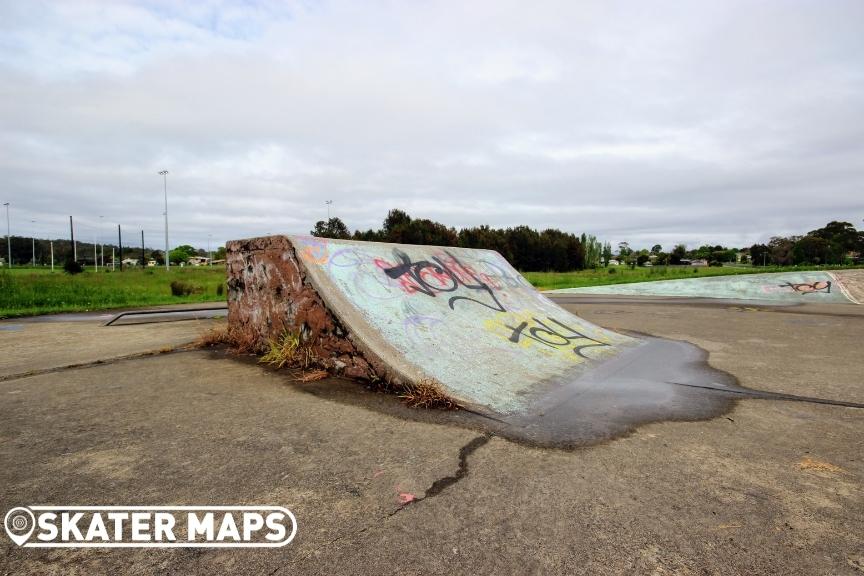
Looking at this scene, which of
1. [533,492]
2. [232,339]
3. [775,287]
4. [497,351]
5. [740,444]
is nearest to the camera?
[533,492]

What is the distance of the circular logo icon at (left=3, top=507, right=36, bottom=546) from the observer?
1.93m

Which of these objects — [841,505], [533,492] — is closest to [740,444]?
[841,505]

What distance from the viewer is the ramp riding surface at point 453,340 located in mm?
3807

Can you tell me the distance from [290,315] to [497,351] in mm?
2479

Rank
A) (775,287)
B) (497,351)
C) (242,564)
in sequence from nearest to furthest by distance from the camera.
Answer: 1. (242,564)
2. (497,351)
3. (775,287)

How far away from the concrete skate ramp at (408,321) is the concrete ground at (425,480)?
56 centimetres

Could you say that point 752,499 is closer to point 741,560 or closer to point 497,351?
point 741,560

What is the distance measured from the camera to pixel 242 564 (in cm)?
178

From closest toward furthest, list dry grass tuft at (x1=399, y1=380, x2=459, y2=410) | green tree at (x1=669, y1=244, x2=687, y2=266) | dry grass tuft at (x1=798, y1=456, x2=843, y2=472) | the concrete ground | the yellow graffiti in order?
the concrete ground < dry grass tuft at (x1=798, y1=456, x2=843, y2=472) < dry grass tuft at (x1=399, y1=380, x2=459, y2=410) < the yellow graffiti < green tree at (x1=669, y1=244, x2=687, y2=266)

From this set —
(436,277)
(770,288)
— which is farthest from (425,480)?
(770,288)

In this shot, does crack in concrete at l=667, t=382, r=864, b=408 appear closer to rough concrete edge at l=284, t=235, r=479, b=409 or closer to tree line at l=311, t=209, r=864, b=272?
rough concrete edge at l=284, t=235, r=479, b=409

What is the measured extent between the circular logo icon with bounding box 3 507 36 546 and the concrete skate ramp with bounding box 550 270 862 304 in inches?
817

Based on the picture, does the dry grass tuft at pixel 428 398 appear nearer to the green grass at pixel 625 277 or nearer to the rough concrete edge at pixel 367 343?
the rough concrete edge at pixel 367 343

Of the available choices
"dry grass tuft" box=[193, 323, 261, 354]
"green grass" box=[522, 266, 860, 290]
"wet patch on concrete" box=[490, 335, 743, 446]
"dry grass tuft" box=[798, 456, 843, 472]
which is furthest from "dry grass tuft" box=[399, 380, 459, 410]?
"green grass" box=[522, 266, 860, 290]
